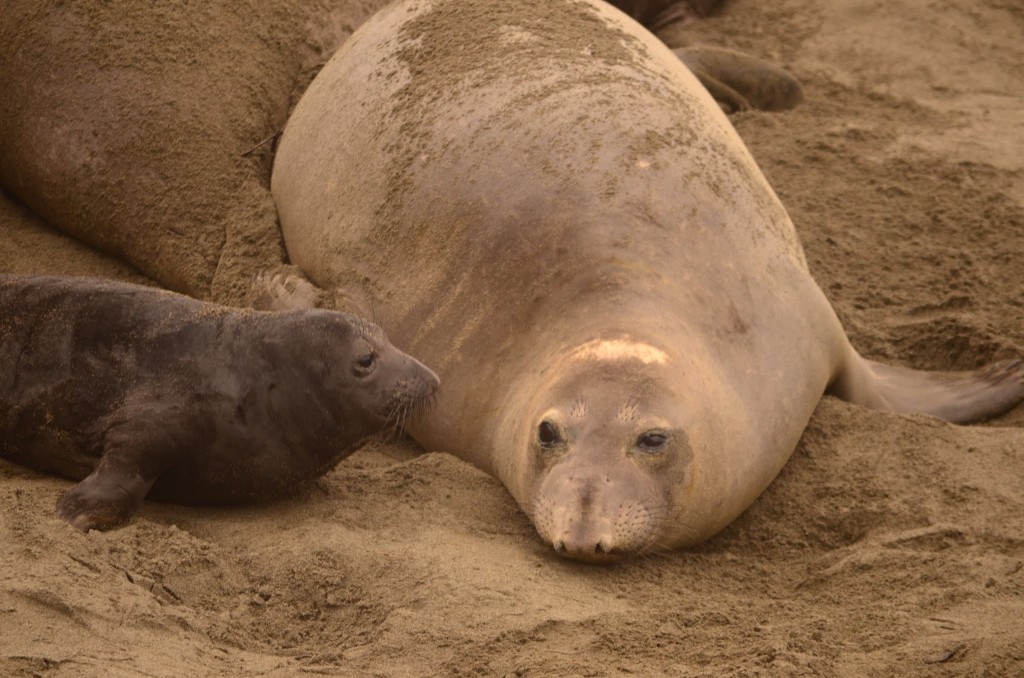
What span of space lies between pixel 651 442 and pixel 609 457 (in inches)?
4.7

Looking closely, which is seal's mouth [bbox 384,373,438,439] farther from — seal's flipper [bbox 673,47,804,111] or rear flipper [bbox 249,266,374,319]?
seal's flipper [bbox 673,47,804,111]

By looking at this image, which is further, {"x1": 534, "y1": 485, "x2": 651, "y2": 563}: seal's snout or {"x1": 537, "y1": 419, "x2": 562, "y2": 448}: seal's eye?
{"x1": 537, "y1": 419, "x2": 562, "y2": 448}: seal's eye

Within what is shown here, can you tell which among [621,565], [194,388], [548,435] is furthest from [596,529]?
[194,388]

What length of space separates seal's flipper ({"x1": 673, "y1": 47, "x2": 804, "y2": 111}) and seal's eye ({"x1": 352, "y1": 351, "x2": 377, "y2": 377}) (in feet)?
11.1

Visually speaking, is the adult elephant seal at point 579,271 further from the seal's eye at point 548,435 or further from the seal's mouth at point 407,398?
the seal's mouth at point 407,398

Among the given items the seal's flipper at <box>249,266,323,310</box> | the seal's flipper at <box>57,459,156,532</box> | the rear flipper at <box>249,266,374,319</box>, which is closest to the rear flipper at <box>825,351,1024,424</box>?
the rear flipper at <box>249,266,374,319</box>

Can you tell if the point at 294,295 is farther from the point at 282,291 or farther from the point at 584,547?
the point at 584,547

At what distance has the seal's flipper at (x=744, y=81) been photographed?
24.3ft

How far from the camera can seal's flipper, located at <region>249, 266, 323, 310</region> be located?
Answer: 529cm

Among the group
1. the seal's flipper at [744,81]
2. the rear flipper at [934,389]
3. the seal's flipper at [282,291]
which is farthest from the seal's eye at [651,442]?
the seal's flipper at [744,81]

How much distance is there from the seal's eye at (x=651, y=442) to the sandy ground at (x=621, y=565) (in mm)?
301

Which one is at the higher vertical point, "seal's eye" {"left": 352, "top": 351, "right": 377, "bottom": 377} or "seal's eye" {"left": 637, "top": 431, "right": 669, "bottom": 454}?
"seal's eye" {"left": 352, "top": 351, "right": 377, "bottom": 377}

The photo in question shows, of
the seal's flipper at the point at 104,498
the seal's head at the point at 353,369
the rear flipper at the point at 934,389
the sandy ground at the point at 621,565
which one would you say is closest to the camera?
the sandy ground at the point at 621,565

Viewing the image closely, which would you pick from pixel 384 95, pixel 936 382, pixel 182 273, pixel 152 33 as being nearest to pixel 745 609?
pixel 936 382
